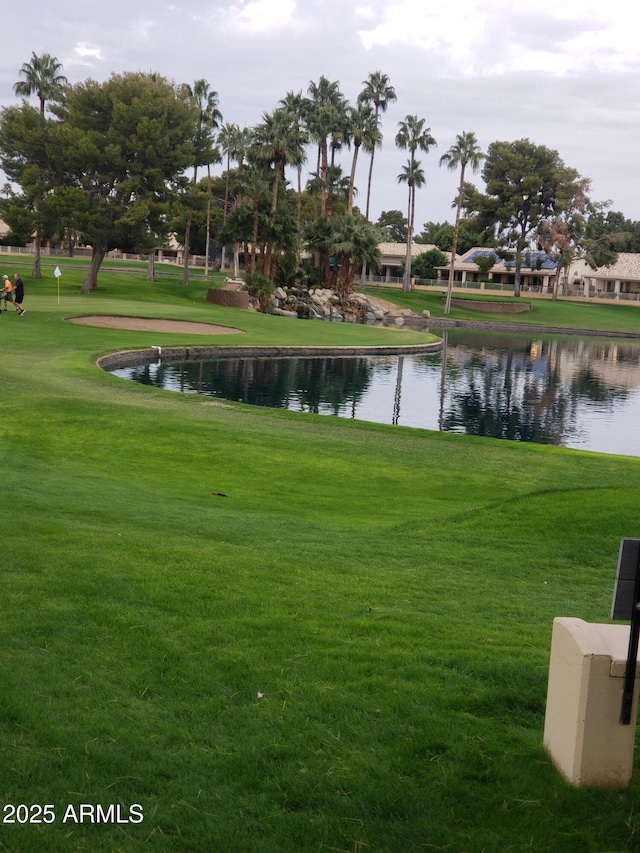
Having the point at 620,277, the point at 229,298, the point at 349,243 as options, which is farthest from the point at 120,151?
the point at 620,277

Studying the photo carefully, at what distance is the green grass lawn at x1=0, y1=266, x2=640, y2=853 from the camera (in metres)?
4.34

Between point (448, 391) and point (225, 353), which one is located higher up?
point (225, 353)

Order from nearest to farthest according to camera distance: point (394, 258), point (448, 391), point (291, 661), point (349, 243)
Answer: point (291, 661)
point (448, 391)
point (349, 243)
point (394, 258)

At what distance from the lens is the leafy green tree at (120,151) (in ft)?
202

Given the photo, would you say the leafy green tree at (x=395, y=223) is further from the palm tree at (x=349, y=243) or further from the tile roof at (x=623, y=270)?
the palm tree at (x=349, y=243)

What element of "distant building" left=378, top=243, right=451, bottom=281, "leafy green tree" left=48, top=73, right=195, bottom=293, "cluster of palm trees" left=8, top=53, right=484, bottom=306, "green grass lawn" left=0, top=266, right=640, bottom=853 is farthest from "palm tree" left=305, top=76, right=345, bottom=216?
"green grass lawn" left=0, top=266, right=640, bottom=853

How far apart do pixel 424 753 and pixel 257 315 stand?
57.6m

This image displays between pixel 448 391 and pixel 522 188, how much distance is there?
75.3 meters

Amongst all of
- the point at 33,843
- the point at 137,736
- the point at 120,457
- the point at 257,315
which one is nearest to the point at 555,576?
the point at 137,736

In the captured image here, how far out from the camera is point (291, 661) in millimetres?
6145

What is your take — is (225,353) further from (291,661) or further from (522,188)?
(522,188)

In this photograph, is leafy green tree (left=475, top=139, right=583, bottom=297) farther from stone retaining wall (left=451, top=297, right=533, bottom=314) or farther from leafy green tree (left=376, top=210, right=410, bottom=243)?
leafy green tree (left=376, top=210, right=410, bottom=243)

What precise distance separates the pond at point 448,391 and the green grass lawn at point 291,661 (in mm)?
14299

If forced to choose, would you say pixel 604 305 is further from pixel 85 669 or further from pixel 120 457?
pixel 85 669
